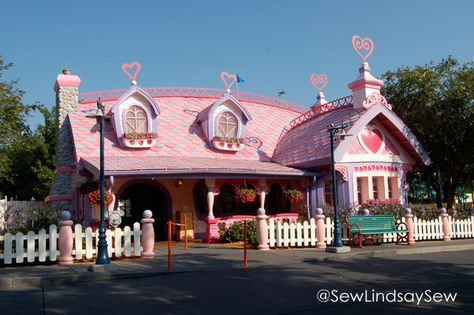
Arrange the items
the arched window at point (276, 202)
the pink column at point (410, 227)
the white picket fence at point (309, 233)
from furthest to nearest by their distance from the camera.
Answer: the arched window at point (276, 202) < the pink column at point (410, 227) < the white picket fence at point (309, 233)

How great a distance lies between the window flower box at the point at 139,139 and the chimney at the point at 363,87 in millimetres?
8578

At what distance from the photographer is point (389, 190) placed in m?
20.6

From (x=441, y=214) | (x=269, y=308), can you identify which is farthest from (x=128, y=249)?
(x=441, y=214)

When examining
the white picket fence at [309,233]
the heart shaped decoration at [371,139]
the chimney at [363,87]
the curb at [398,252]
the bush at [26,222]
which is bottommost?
the curb at [398,252]

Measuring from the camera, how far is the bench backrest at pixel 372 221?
49.9ft

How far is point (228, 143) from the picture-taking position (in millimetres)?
20734

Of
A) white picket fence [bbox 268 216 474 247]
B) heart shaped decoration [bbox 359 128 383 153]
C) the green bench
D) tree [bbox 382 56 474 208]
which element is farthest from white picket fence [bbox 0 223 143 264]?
tree [bbox 382 56 474 208]

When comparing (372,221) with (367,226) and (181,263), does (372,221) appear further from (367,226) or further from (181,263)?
(181,263)

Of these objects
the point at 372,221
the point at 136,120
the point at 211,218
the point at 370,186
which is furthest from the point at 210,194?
the point at 370,186

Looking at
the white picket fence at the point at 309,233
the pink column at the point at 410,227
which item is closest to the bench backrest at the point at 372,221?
the white picket fence at the point at 309,233

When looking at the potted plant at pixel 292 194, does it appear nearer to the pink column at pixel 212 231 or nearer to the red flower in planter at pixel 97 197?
the pink column at pixel 212 231

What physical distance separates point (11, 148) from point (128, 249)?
502 inches

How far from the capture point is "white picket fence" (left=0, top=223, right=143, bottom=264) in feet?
36.4

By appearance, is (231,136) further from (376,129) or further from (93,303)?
(93,303)
